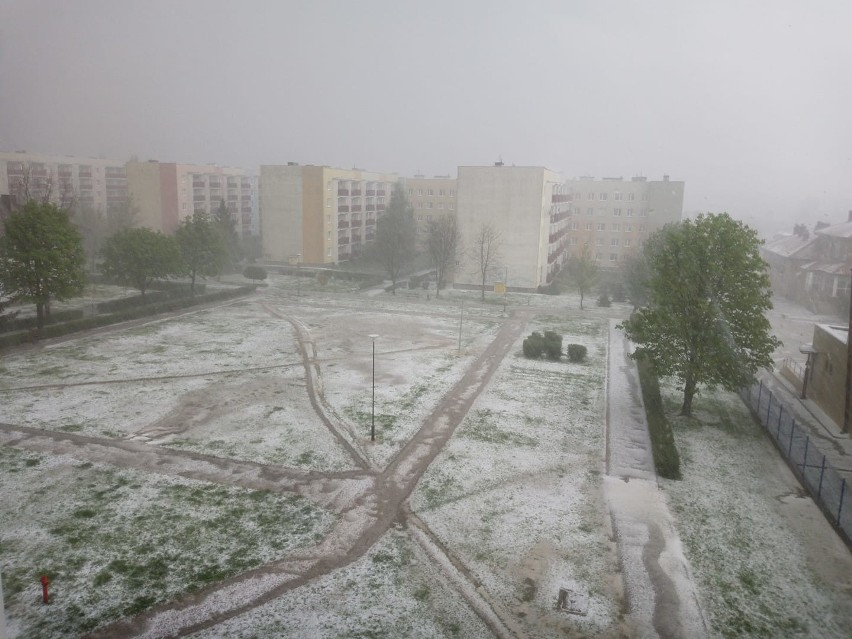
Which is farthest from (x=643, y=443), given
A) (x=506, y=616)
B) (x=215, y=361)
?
(x=215, y=361)

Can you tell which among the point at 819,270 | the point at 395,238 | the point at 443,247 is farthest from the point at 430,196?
the point at 819,270

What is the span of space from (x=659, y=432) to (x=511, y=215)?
1304 inches

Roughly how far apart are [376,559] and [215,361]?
16.5 meters

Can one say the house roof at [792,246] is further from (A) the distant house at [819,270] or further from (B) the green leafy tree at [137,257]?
(B) the green leafy tree at [137,257]

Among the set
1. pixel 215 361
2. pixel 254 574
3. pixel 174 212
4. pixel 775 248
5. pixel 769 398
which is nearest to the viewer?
pixel 254 574

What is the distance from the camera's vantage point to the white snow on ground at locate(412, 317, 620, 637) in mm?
11000

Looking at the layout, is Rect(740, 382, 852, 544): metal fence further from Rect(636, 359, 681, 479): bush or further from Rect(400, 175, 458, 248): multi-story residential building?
Rect(400, 175, 458, 248): multi-story residential building

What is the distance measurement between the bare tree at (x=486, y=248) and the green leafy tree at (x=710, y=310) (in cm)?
2770

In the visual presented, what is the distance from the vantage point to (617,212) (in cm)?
6356

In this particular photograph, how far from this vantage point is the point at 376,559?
1184cm

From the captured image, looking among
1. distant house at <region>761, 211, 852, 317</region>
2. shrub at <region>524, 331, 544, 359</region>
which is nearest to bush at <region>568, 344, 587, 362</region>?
shrub at <region>524, 331, 544, 359</region>

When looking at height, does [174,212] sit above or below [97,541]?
above

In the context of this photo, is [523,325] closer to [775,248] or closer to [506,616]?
[506,616]

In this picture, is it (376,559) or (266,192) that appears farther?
(266,192)
